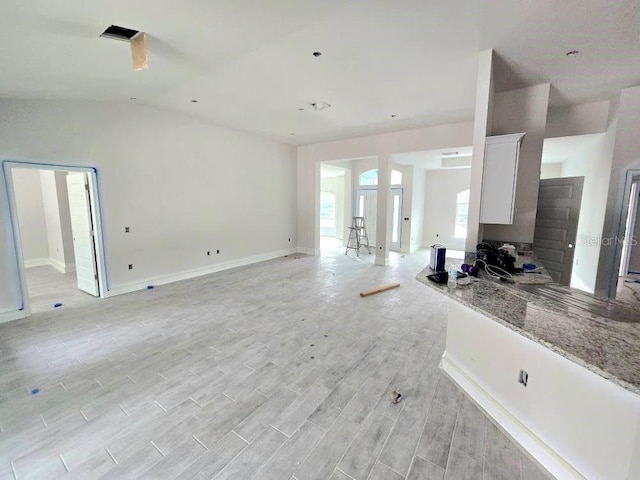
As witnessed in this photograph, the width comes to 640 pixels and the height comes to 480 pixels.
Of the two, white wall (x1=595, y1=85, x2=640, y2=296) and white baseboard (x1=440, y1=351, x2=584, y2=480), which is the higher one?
white wall (x1=595, y1=85, x2=640, y2=296)

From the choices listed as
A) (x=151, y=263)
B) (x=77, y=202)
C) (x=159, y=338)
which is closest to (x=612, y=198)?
(x=159, y=338)

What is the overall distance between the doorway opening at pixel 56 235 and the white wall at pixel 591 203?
7291mm

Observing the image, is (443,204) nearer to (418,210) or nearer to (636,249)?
(418,210)

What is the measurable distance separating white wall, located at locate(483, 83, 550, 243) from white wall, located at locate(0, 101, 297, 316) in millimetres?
4914

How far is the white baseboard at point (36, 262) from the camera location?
600 centimetres

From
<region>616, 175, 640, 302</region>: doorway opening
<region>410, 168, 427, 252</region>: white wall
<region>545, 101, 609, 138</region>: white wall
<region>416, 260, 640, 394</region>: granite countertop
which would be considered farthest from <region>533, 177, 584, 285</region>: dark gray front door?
<region>410, 168, 427, 252</region>: white wall

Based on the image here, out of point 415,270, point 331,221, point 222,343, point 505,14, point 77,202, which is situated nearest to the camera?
point 505,14

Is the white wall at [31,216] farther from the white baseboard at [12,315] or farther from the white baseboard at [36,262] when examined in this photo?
the white baseboard at [12,315]

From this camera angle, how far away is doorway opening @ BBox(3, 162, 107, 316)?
373 cm

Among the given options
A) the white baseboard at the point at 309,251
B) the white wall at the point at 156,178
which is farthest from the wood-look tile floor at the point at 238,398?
the white baseboard at the point at 309,251

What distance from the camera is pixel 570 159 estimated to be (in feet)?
20.6

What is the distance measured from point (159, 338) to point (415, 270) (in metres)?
4.98

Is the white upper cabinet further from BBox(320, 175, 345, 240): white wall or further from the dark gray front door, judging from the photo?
BBox(320, 175, 345, 240): white wall

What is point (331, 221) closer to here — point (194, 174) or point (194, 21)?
point (194, 174)
